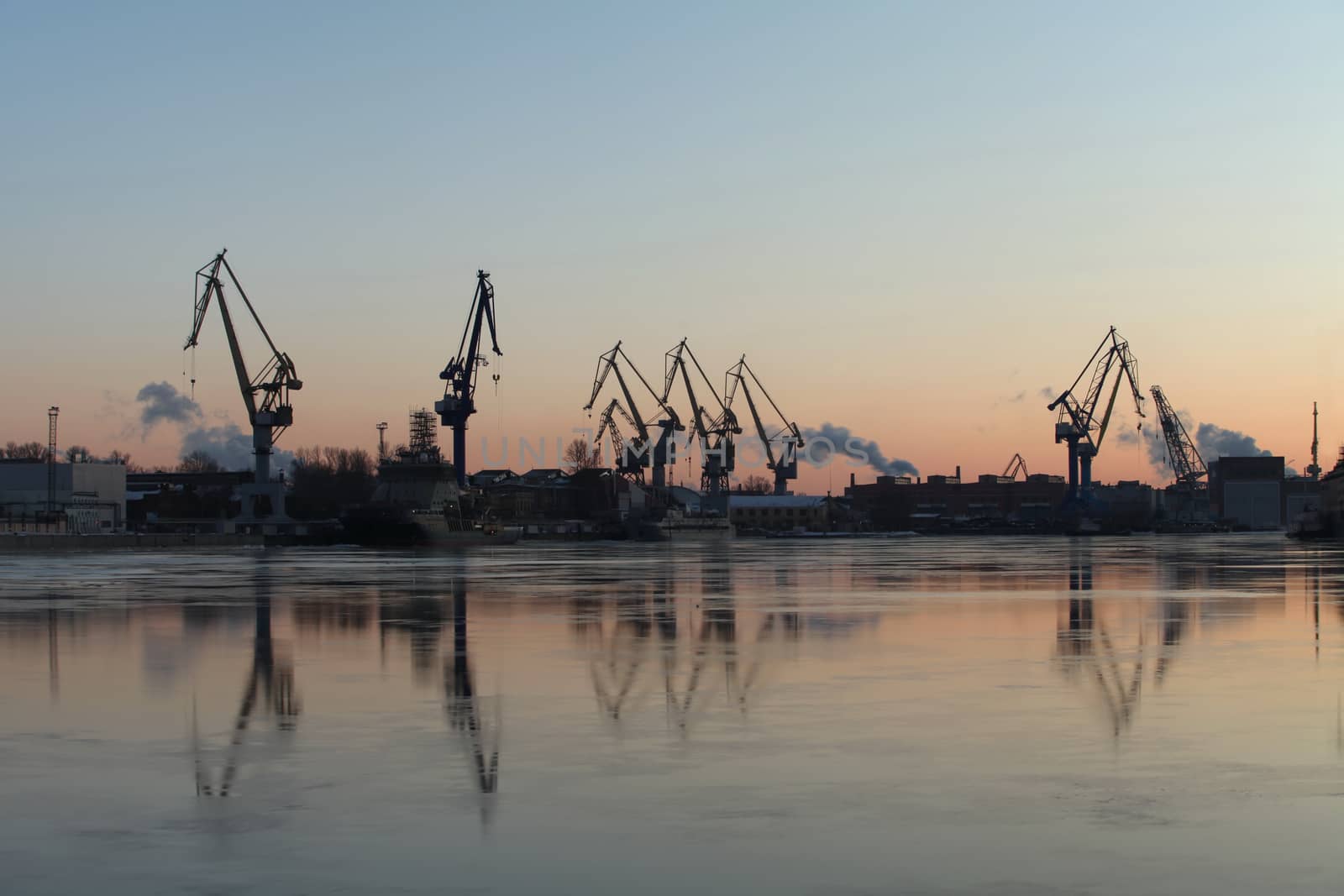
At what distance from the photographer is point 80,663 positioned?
20.7 meters

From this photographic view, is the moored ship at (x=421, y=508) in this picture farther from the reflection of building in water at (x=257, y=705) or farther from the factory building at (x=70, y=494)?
the reflection of building in water at (x=257, y=705)

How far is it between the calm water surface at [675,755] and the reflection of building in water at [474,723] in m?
0.07

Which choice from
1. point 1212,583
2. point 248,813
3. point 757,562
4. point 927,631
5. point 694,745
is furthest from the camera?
point 757,562

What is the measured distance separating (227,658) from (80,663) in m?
1.99

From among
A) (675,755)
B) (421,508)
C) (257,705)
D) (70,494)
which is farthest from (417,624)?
(70,494)

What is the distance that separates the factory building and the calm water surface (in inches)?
4743

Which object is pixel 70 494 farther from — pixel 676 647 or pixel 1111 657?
pixel 1111 657

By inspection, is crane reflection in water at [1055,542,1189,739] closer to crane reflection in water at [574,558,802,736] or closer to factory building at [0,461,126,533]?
crane reflection in water at [574,558,802,736]

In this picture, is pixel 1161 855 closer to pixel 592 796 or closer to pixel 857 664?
pixel 592 796

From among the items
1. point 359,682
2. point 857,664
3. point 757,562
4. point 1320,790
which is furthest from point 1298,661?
point 757,562

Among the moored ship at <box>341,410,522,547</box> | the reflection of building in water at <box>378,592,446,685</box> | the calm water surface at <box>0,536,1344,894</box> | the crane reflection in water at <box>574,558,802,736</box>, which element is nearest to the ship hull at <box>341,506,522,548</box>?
the moored ship at <box>341,410,522,547</box>

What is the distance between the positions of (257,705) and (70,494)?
147 meters

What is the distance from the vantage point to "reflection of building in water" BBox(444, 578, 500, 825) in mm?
11398

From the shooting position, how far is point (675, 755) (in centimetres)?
1277
